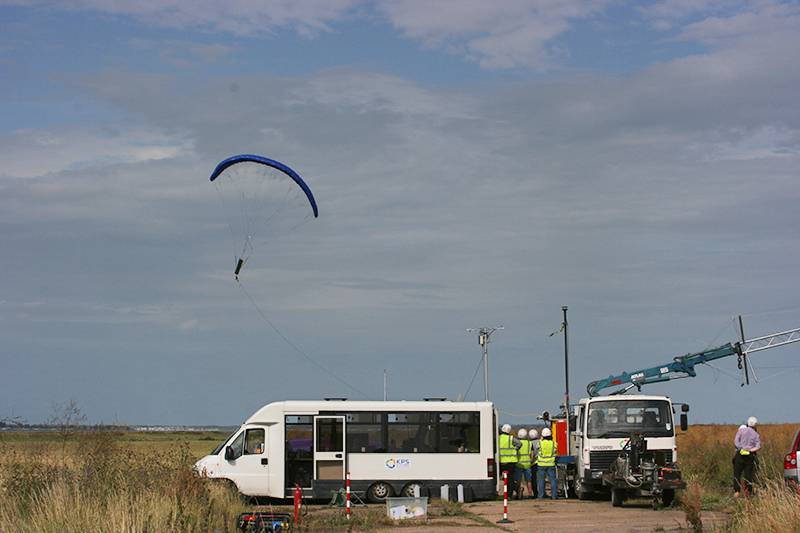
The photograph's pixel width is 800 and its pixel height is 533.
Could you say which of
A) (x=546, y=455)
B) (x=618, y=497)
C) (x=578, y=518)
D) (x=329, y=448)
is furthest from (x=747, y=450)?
(x=329, y=448)

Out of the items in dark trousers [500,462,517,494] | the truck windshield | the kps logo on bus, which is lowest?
dark trousers [500,462,517,494]

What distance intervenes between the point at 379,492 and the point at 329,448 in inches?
62.6

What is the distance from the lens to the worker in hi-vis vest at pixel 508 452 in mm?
27938

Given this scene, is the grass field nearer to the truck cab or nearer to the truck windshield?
the truck cab

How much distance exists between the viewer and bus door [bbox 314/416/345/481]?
26.2 m

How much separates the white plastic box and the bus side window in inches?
205

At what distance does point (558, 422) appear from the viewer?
→ 33.1 meters

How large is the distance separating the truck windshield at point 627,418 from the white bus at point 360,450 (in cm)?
265

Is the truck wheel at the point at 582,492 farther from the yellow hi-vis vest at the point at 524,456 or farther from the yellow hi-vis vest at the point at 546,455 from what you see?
the yellow hi-vis vest at the point at 524,456

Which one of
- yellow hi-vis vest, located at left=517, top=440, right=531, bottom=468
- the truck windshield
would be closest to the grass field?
the truck windshield

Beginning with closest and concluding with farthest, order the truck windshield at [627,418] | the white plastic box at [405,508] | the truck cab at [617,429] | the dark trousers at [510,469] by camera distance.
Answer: the white plastic box at [405,508], the truck cab at [617,429], the truck windshield at [627,418], the dark trousers at [510,469]

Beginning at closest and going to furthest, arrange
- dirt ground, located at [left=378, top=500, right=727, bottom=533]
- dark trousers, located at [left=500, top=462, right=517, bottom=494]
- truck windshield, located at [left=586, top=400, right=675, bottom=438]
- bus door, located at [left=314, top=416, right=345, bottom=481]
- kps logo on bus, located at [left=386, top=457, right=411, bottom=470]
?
1. dirt ground, located at [left=378, top=500, right=727, bottom=533]
2. truck windshield, located at [left=586, top=400, right=675, bottom=438]
3. bus door, located at [left=314, top=416, right=345, bottom=481]
4. kps logo on bus, located at [left=386, top=457, right=411, bottom=470]
5. dark trousers, located at [left=500, top=462, right=517, bottom=494]

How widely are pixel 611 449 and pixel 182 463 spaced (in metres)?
A: 10.9

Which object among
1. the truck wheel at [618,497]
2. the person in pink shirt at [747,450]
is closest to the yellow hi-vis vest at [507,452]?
the truck wheel at [618,497]
